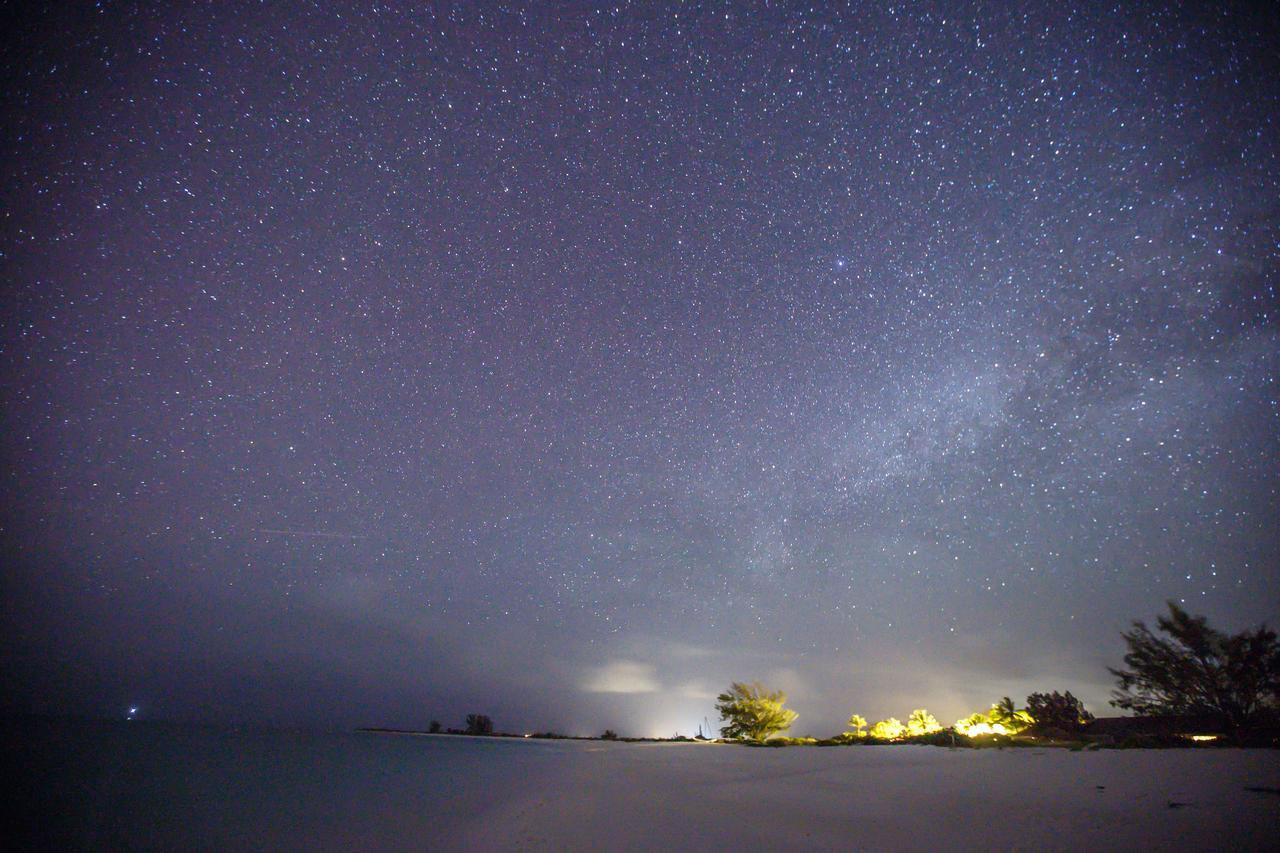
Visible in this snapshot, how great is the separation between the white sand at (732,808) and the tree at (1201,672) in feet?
31.8

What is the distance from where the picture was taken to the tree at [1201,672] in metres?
17.2

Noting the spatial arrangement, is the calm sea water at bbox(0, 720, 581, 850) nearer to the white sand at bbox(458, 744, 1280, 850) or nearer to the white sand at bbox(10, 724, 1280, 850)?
the white sand at bbox(10, 724, 1280, 850)

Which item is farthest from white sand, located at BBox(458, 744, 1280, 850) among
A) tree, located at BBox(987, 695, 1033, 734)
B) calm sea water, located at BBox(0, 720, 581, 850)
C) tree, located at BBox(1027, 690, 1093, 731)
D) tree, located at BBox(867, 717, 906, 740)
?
tree, located at BBox(867, 717, 906, 740)

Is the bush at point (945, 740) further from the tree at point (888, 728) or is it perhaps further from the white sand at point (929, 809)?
the tree at point (888, 728)

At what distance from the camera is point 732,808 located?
24.1ft

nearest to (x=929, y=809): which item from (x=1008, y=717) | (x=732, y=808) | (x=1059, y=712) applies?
(x=732, y=808)

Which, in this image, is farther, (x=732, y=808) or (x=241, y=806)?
(x=241, y=806)

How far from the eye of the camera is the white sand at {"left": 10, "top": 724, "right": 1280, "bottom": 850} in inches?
211

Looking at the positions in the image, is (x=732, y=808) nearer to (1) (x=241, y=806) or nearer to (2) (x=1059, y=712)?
(1) (x=241, y=806)

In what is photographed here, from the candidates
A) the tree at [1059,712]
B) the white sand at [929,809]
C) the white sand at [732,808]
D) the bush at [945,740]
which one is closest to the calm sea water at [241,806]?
the white sand at [732,808]

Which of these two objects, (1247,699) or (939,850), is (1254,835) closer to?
(939,850)

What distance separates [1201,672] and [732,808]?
23455mm

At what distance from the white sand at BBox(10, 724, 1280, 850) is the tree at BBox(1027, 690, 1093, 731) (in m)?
7.30

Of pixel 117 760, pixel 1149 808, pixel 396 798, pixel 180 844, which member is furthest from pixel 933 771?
pixel 117 760
